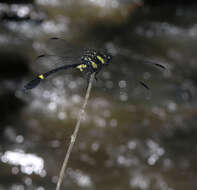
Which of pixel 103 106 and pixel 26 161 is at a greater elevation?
pixel 103 106

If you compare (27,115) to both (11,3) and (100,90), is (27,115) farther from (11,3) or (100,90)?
(11,3)

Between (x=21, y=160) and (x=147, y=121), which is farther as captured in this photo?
(x=147, y=121)

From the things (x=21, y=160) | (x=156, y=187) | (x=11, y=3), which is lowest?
(x=156, y=187)

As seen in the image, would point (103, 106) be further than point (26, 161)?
Yes

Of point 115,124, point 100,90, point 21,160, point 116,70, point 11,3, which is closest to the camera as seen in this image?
point 21,160

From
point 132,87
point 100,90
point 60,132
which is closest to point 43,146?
point 60,132

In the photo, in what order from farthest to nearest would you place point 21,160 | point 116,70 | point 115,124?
point 116,70
point 115,124
point 21,160

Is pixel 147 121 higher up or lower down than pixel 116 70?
lower down
